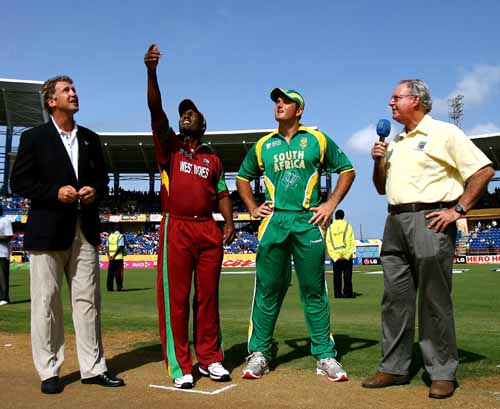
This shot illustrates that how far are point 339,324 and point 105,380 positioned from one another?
13.6 feet

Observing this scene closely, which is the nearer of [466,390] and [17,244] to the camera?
[466,390]

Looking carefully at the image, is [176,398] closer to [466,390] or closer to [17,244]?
[466,390]

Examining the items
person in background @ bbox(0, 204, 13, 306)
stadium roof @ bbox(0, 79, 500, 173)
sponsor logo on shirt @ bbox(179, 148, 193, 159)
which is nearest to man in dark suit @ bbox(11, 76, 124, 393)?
sponsor logo on shirt @ bbox(179, 148, 193, 159)

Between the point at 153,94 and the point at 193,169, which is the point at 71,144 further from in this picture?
the point at 193,169

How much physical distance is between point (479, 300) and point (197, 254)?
8802mm

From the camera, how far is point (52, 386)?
169 inches

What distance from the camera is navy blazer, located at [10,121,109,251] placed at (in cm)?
448

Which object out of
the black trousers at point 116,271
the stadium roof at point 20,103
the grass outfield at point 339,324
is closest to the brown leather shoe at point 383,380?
the grass outfield at point 339,324

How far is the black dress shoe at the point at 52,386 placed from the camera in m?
4.25

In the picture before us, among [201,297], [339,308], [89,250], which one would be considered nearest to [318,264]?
[201,297]

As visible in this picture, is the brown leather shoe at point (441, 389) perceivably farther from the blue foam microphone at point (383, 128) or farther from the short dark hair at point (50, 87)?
the short dark hair at point (50, 87)

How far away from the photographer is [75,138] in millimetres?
4801

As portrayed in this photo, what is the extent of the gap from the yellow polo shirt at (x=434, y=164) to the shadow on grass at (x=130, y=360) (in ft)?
9.29

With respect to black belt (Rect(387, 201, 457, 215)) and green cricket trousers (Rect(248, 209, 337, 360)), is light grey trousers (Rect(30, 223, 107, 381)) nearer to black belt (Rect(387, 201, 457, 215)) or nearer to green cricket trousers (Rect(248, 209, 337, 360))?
green cricket trousers (Rect(248, 209, 337, 360))
